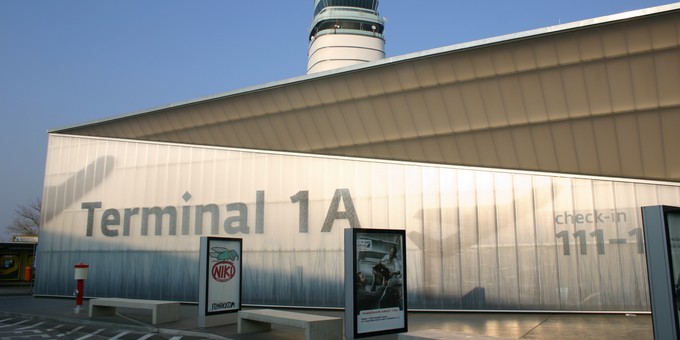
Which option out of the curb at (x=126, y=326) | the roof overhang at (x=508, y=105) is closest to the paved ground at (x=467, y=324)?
the curb at (x=126, y=326)

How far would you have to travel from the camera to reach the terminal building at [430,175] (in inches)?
650

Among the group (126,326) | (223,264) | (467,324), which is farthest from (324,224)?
(126,326)

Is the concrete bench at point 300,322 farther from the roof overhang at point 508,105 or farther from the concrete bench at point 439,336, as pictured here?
the roof overhang at point 508,105

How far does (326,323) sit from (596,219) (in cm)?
1027

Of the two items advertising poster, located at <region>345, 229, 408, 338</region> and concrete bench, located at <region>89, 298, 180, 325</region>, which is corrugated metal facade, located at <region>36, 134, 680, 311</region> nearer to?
concrete bench, located at <region>89, 298, 180, 325</region>

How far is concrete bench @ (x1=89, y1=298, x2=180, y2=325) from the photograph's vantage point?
49.5ft

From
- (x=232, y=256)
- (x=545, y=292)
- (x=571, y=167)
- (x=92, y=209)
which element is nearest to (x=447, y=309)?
(x=545, y=292)

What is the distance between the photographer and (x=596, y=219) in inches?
688

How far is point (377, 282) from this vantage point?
11672mm

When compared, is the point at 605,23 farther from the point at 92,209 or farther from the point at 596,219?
the point at 92,209

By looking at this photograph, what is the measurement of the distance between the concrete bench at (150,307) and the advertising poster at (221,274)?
5.01ft

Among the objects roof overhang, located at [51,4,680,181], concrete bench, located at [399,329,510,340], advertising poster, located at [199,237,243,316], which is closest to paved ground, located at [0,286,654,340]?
concrete bench, located at [399,329,510,340]

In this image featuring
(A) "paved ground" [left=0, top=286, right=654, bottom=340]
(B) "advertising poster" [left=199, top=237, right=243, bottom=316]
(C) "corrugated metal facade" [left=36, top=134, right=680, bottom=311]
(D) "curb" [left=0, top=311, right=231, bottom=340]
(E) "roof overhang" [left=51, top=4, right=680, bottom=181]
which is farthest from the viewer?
(C) "corrugated metal facade" [left=36, top=134, right=680, bottom=311]

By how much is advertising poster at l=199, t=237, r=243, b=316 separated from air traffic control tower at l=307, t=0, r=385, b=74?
2282 inches
